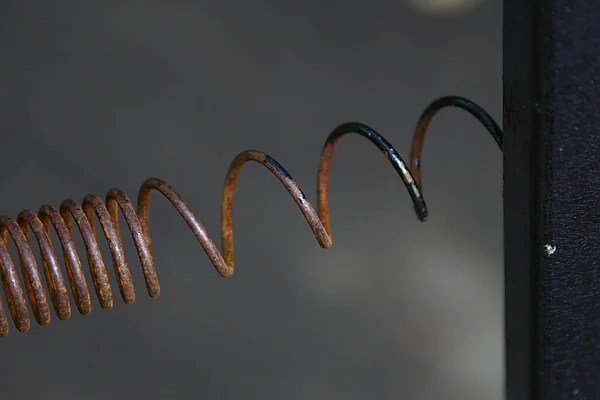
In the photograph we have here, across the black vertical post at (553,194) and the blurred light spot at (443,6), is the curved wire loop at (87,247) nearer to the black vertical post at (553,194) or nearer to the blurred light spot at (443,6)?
the black vertical post at (553,194)

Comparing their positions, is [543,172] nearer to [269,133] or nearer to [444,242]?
[269,133]

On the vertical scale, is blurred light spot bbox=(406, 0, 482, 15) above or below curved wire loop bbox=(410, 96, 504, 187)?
above

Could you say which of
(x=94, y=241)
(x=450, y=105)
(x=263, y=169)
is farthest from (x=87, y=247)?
(x=263, y=169)

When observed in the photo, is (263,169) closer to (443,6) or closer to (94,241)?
(443,6)

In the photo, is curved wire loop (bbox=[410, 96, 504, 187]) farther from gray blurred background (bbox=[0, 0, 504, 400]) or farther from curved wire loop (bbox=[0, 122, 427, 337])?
gray blurred background (bbox=[0, 0, 504, 400])

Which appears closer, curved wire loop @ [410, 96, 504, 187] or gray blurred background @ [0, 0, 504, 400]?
curved wire loop @ [410, 96, 504, 187]

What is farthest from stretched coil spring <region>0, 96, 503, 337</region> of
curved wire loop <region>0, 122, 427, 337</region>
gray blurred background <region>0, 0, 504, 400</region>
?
gray blurred background <region>0, 0, 504, 400</region>
